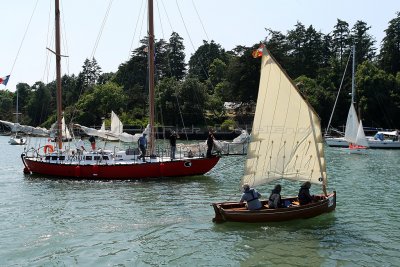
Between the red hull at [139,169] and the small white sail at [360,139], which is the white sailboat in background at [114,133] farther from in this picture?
the small white sail at [360,139]

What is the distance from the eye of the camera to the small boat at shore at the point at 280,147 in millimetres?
21312

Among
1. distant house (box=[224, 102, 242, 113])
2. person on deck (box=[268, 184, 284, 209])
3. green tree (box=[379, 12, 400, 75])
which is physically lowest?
person on deck (box=[268, 184, 284, 209])

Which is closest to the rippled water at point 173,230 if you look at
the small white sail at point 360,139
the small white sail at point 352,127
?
the small white sail at point 360,139

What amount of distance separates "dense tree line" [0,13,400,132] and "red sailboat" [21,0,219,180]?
1683 inches

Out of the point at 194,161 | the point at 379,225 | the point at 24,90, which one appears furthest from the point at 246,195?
the point at 24,90

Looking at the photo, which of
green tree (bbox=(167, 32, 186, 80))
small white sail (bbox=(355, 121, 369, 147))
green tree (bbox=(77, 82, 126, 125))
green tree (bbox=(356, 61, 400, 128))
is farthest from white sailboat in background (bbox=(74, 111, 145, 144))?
green tree (bbox=(167, 32, 186, 80))

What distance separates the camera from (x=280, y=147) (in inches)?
882

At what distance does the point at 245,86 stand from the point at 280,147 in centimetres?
8188

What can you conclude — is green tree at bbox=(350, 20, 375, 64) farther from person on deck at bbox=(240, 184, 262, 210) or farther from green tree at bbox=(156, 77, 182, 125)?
person on deck at bbox=(240, 184, 262, 210)

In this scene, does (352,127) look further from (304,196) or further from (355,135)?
(304,196)

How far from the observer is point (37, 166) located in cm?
3781

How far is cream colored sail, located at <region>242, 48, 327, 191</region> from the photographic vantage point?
21.6 metres

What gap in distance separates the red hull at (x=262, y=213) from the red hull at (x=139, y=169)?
13.9 metres

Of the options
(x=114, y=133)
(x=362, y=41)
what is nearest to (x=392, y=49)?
(x=362, y=41)
